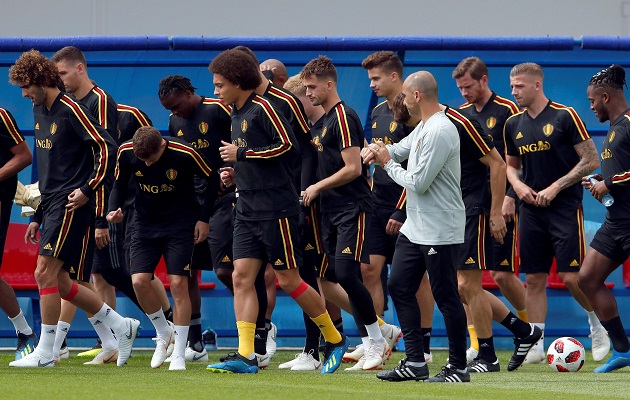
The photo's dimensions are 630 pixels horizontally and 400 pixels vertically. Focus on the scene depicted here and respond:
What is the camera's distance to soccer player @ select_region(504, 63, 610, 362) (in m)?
9.66

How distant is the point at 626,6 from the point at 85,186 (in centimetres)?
1193

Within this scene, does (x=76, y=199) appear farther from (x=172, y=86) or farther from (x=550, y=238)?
(x=550, y=238)

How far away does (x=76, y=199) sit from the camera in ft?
29.7

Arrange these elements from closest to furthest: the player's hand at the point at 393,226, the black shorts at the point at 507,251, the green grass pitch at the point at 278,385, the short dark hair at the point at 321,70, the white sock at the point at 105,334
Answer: the green grass pitch at the point at 278,385
the short dark hair at the point at 321,70
the player's hand at the point at 393,226
the white sock at the point at 105,334
the black shorts at the point at 507,251

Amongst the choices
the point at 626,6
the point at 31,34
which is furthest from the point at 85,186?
the point at 626,6

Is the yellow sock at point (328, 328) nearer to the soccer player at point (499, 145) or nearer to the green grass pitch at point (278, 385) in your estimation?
the green grass pitch at point (278, 385)

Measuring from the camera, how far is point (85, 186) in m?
9.09

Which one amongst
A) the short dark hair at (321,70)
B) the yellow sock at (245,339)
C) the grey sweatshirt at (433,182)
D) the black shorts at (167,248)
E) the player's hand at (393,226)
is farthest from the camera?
the player's hand at (393,226)

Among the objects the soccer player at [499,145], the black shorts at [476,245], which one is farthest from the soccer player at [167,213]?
the soccer player at [499,145]

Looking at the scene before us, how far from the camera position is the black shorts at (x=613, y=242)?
8992mm

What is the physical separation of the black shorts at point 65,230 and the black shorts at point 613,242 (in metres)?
3.66

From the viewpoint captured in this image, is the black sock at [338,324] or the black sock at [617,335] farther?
the black sock at [338,324]

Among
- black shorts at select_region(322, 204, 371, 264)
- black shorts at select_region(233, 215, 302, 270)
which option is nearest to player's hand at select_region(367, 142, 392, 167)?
black shorts at select_region(233, 215, 302, 270)

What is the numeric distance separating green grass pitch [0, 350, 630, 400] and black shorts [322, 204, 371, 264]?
830 mm
